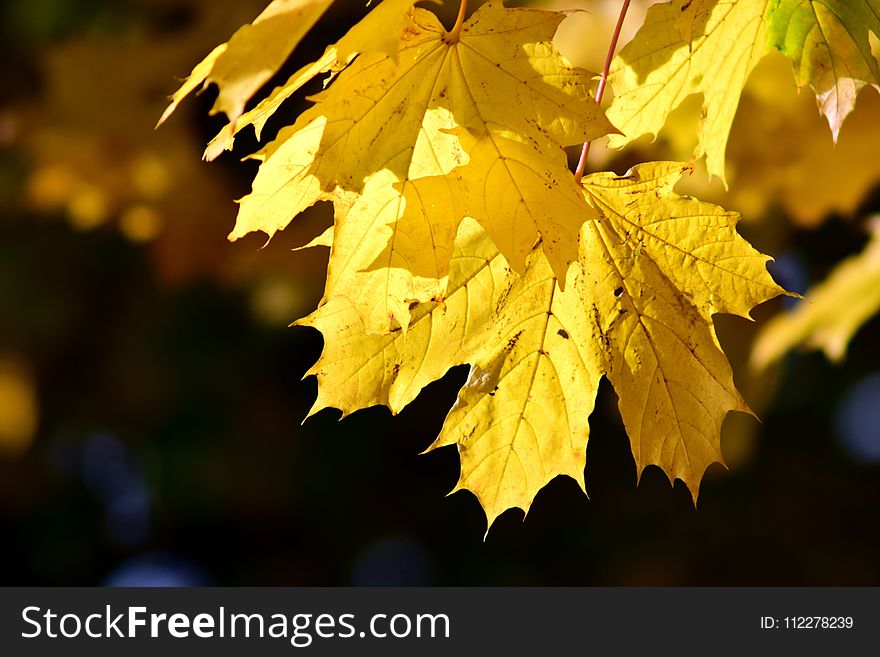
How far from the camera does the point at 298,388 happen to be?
502 cm

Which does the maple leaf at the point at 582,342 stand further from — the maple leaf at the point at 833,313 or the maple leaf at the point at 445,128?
the maple leaf at the point at 833,313

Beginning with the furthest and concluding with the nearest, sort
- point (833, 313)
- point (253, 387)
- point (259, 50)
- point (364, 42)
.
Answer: point (253, 387) → point (833, 313) → point (364, 42) → point (259, 50)

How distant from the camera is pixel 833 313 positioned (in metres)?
2.24

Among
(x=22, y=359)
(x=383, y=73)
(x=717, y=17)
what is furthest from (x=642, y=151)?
(x=22, y=359)

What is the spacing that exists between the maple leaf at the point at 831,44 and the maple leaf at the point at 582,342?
0.60 ft

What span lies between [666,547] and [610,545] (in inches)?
12.4

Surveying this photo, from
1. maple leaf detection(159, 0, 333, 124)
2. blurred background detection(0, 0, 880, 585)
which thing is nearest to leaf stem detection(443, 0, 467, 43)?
maple leaf detection(159, 0, 333, 124)

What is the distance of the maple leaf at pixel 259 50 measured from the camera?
0.72 meters

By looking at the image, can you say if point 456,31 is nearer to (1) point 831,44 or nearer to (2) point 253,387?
(1) point 831,44

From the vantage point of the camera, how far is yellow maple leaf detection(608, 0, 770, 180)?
3.52 ft

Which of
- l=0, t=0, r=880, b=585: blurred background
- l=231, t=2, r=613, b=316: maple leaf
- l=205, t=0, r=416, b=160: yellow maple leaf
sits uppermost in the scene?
l=205, t=0, r=416, b=160: yellow maple leaf

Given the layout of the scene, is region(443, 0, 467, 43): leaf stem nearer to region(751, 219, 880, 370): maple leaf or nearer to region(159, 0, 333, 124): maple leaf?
region(159, 0, 333, 124): maple leaf

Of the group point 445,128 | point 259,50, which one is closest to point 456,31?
point 445,128

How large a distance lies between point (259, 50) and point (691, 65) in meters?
0.58
